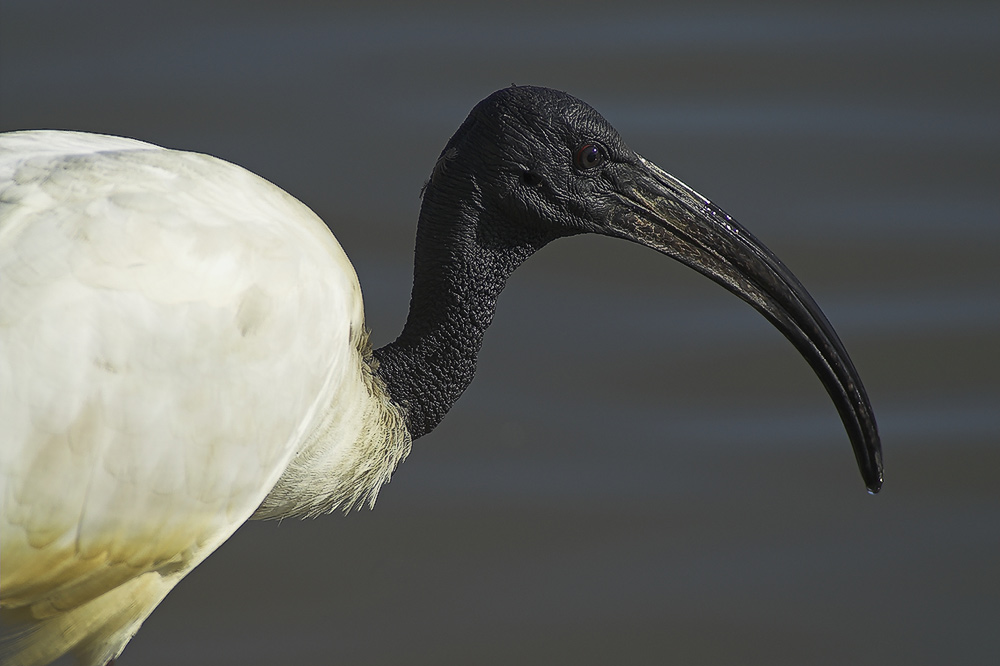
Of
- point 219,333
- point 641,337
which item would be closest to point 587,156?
point 219,333

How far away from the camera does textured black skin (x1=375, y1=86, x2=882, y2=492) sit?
3590mm

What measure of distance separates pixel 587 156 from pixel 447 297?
0.57 metres

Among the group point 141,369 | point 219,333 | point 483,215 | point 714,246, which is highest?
point 714,246

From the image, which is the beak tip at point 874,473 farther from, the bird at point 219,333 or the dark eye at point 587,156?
the dark eye at point 587,156

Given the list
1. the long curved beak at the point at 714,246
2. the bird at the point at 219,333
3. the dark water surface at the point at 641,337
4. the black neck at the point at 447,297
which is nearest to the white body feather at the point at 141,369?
the bird at the point at 219,333

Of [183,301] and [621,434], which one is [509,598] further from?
[183,301]

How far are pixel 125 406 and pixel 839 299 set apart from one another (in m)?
3.53

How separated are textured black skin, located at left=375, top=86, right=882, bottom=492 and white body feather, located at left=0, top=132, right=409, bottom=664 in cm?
28

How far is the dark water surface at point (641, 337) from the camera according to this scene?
14.8 ft

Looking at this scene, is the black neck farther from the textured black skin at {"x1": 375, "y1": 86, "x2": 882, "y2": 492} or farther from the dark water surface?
the dark water surface

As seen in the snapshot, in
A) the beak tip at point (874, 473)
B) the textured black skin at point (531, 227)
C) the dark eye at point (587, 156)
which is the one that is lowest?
the beak tip at point (874, 473)

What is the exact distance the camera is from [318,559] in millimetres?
4648

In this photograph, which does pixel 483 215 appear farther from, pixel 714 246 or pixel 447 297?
pixel 714 246

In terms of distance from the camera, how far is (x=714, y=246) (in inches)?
147
